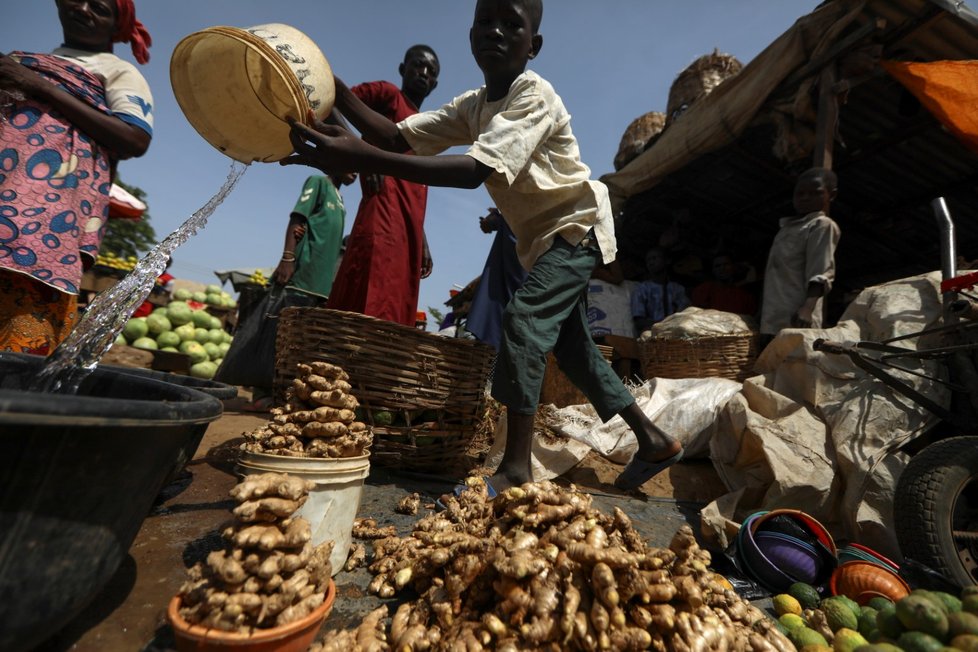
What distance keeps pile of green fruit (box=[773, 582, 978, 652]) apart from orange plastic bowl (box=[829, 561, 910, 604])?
6 centimetres

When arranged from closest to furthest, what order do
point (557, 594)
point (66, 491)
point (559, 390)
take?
point (66, 491), point (557, 594), point (559, 390)

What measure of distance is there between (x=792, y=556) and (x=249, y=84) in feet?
9.38

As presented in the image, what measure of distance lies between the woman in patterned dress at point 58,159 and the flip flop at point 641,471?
3031 millimetres

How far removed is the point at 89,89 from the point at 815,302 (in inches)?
196

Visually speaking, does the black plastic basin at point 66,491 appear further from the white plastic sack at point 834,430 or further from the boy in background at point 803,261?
the boy in background at point 803,261

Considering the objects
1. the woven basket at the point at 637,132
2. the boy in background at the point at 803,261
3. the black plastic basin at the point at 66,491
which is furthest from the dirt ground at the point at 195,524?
the woven basket at the point at 637,132

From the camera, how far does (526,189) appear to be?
226 cm

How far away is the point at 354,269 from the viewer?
3072 mm

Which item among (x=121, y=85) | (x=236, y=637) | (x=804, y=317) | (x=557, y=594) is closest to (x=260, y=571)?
(x=236, y=637)

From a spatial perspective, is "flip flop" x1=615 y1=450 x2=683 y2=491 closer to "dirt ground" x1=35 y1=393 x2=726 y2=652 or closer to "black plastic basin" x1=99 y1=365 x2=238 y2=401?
"dirt ground" x1=35 y1=393 x2=726 y2=652

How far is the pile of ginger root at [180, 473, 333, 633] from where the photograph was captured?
3.00 feet

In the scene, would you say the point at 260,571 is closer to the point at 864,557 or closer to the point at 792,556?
the point at 792,556

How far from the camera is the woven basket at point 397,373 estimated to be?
2.22 metres

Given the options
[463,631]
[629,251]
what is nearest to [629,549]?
[463,631]
